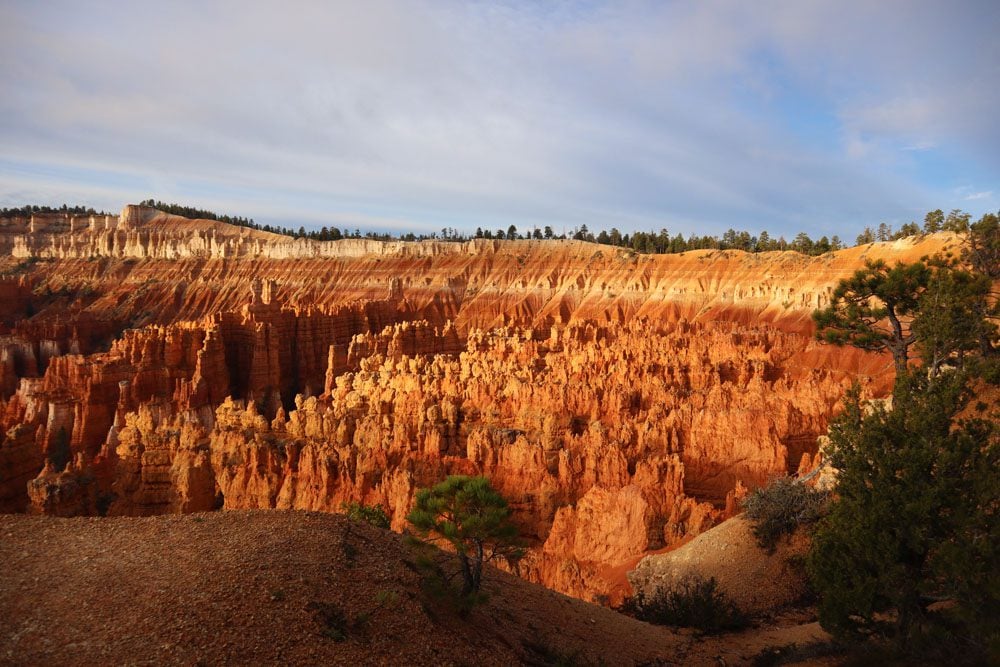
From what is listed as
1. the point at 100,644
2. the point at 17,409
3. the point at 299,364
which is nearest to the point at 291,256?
the point at 299,364

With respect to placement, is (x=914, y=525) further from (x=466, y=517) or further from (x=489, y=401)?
(x=489, y=401)

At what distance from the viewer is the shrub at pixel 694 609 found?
33.5ft

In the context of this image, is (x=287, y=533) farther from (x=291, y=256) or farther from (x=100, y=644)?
(x=291, y=256)

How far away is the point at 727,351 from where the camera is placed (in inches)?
1419

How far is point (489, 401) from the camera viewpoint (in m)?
25.3

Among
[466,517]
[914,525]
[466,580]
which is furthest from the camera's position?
[466,580]

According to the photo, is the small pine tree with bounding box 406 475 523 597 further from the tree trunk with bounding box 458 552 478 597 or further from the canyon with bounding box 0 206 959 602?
the canyon with bounding box 0 206 959 602

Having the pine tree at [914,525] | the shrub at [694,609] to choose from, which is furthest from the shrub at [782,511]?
the pine tree at [914,525]

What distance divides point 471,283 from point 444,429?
168 ft

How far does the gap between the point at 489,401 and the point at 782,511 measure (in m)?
14.6

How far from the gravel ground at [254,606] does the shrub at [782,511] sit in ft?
9.34

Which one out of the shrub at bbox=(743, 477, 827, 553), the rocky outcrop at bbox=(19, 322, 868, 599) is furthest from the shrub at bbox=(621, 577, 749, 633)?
the rocky outcrop at bbox=(19, 322, 868, 599)

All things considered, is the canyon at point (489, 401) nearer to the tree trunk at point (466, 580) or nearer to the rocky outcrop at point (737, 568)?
the rocky outcrop at point (737, 568)

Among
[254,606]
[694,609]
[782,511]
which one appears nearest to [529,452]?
[782,511]
